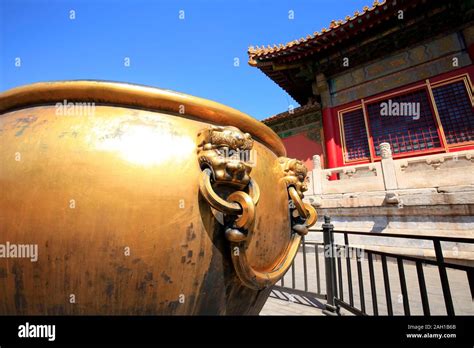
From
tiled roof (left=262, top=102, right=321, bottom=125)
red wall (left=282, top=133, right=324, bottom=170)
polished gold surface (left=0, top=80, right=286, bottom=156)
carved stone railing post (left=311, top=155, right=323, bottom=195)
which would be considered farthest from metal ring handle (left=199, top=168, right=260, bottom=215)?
tiled roof (left=262, top=102, right=321, bottom=125)

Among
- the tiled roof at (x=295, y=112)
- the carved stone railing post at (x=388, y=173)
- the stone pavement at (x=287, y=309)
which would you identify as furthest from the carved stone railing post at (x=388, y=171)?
the stone pavement at (x=287, y=309)

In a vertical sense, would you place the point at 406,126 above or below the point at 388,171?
above

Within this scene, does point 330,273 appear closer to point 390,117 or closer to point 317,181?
point 317,181

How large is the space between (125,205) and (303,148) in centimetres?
957

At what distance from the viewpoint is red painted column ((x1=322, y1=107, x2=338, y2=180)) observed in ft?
27.9

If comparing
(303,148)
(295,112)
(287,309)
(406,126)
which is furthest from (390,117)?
(287,309)

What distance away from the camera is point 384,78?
25.7 feet

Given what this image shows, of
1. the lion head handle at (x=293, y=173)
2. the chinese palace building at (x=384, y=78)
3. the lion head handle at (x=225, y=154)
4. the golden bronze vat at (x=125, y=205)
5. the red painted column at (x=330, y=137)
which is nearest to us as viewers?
the golden bronze vat at (x=125, y=205)

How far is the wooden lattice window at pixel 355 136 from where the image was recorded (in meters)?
8.08

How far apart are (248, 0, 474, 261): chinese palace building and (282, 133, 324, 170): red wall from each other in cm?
4

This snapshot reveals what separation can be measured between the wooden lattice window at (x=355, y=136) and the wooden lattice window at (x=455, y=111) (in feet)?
6.66

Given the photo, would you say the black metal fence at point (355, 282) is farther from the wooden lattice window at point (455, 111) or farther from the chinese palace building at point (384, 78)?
the chinese palace building at point (384, 78)
